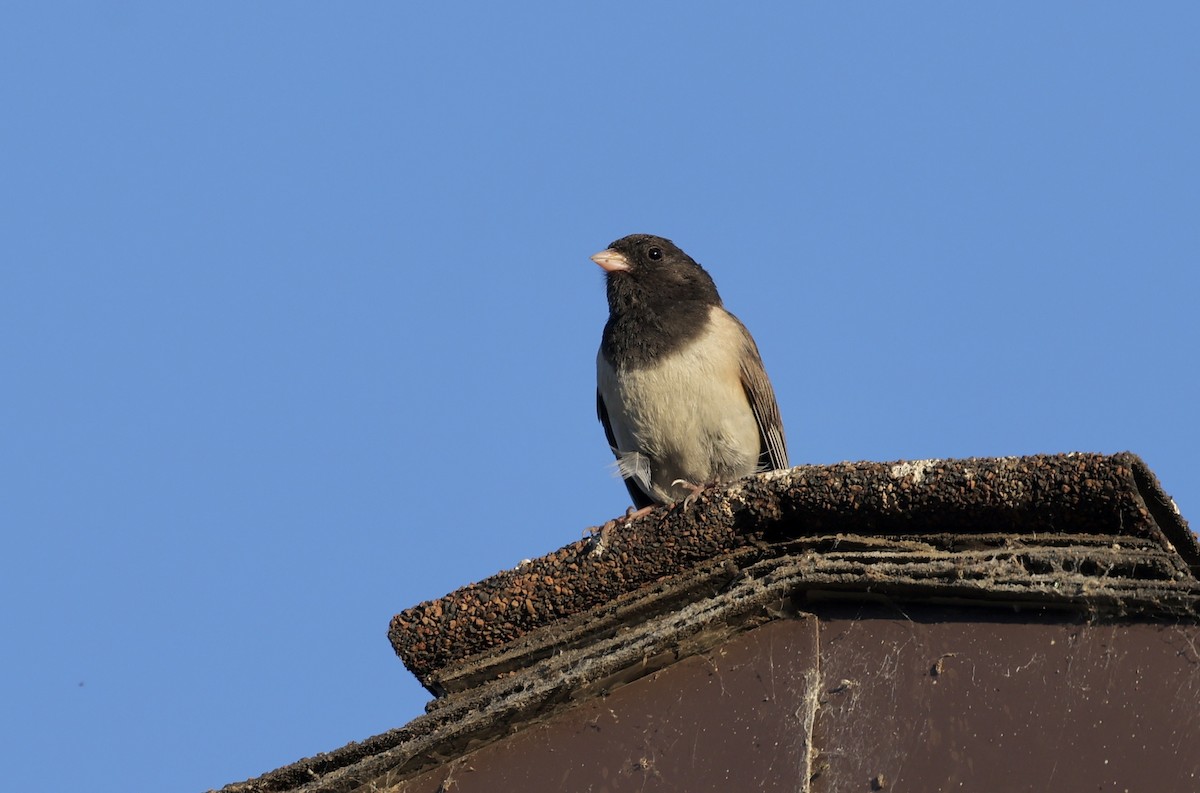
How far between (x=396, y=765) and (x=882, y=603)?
1.39 metres

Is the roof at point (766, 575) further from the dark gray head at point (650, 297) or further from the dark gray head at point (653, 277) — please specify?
the dark gray head at point (653, 277)

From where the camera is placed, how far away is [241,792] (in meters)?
4.51

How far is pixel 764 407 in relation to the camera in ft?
24.1

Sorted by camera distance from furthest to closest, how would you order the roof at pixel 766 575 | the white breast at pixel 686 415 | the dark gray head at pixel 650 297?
the dark gray head at pixel 650 297 → the white breast at pixel 686 415 → the roof at pixel 766 575

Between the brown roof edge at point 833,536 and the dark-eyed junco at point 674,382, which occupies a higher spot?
the dark-eyed junco at point 674,382

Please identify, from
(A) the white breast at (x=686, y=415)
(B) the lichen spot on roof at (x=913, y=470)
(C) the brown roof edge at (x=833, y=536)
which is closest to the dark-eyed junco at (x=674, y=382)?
(A) the white breast at (x=686, y=415)

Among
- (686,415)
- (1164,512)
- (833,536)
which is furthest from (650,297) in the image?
(1164,512)

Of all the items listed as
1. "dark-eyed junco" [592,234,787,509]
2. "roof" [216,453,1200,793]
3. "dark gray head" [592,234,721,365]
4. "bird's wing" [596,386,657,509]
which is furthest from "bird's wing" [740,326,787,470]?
"roof" [216,453,1200,793]

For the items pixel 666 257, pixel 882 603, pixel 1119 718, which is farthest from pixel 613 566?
pixel 666 257

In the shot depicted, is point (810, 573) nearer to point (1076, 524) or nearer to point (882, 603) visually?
point (882, 603)

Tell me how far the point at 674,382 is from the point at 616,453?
30.1 inches

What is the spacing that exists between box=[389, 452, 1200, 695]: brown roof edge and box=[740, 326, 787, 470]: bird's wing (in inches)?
103

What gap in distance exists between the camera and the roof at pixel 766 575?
140 inches

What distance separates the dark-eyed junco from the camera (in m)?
6.98
